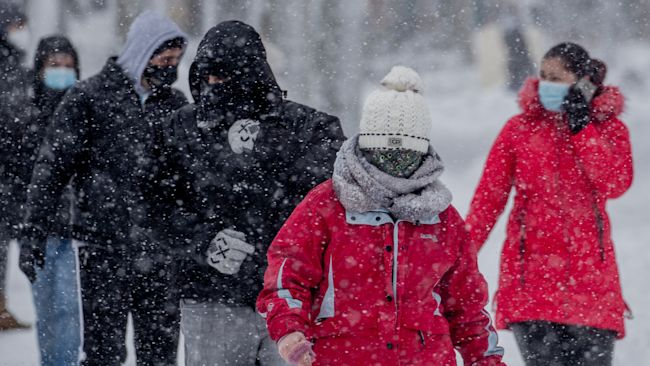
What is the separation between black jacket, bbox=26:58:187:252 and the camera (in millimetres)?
4652

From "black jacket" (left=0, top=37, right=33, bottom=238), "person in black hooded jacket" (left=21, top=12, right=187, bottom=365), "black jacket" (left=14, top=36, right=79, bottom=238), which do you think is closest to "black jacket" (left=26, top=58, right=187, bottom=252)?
"person in black hooded jacket" (left=21, top=12, right=187, bottom=365)

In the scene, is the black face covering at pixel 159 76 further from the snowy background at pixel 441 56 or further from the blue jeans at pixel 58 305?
the snowy background at pixel 441 56

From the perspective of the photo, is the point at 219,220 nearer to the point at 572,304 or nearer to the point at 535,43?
the point at 572,304

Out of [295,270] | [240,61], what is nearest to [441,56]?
[240,61]

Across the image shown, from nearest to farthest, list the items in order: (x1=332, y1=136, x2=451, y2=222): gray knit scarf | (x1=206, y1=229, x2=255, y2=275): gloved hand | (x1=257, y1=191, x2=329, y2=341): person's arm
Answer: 1. (x1=257, y1=191, x2=329, y2=341): person's arm
2. (x1=332, y1=136, x2=451, y2=222): gray knit scarf
3. (x1=206, y1=229, x2=255, y2=275): gloved hand

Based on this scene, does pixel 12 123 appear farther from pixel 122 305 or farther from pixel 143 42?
pixel 122 305

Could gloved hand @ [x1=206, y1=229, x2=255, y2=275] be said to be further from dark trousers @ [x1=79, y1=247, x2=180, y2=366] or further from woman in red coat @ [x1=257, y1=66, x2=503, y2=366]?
dark trousers @ [x1=79, y1=247, x2=180, y2=366]

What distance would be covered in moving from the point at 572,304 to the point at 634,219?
30.9 feet

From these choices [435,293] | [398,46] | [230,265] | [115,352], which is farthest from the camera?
[398,46]

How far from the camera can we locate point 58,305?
486cm

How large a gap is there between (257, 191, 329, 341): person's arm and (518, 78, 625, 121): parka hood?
5.74ft

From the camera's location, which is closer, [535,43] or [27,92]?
[27,92]

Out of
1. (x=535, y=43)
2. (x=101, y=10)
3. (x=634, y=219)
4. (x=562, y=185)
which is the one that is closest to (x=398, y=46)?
(x=535, y=43)

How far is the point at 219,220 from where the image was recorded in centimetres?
360
